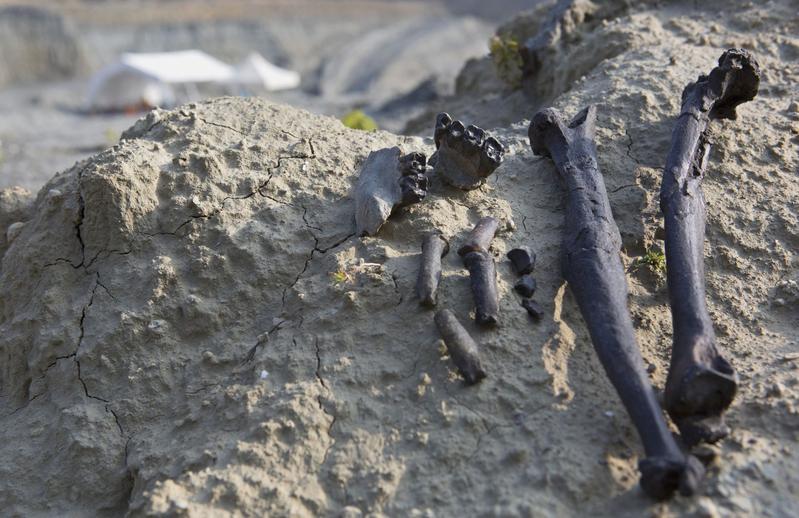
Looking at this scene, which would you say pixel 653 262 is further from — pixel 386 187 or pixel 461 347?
pixel 386 187

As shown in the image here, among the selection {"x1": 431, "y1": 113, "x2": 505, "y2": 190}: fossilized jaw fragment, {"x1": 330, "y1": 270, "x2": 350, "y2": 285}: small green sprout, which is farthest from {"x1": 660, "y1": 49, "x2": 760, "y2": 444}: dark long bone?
{"x1": 330, "y1": 270, "x2": 350, "y2": 285}: small green sprout

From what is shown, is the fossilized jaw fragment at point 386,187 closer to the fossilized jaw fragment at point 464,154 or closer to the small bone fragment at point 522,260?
the fossilized jaw fragment at point 464,154

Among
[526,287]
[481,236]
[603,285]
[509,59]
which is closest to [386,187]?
[481,236]

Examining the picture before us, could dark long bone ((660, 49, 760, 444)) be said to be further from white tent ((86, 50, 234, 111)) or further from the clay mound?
white tent ((86, 50, 234, 111))

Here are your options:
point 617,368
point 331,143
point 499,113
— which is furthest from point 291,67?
point 617,368

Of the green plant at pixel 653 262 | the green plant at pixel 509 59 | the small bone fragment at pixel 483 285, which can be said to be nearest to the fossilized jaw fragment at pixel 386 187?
the small bone fragment at pixel 483 285
